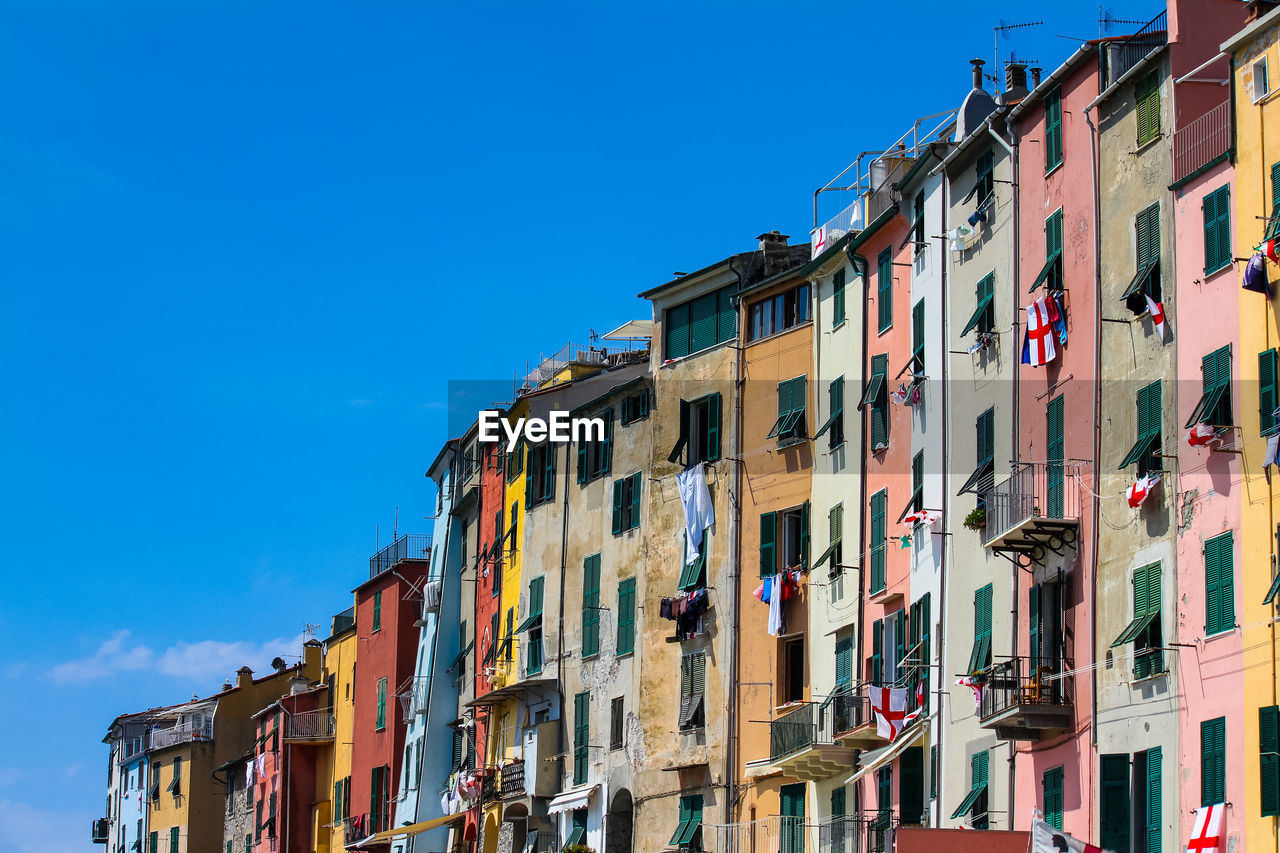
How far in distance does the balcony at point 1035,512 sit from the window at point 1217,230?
206 inches

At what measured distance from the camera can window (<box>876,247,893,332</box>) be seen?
47.9 metres

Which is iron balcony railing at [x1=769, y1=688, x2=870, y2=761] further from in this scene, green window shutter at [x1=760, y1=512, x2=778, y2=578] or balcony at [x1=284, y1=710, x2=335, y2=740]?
balcony at [x1=284, y1=710, x2=335, y2=740]

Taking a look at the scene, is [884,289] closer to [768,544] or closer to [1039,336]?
[768,544]

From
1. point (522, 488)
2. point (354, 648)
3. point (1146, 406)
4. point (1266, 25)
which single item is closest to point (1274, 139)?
point (1266, 25)

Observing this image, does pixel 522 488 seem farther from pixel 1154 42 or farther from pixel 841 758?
pixel 1154 42

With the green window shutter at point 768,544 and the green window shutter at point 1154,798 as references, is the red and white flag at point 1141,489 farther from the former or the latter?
the green window shutter at point 768,544

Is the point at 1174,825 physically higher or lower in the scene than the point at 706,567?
lower

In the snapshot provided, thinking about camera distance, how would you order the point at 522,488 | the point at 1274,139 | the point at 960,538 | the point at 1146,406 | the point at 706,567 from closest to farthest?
the point at 1274,139, the point at 1146,406, the point at 960,538, the point at 706,567, the point at 522,488

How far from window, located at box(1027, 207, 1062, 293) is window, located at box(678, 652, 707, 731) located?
58.8ft

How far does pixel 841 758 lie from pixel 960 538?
6956 millimetres

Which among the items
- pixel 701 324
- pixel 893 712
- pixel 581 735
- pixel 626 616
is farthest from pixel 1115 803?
pixel 581 735

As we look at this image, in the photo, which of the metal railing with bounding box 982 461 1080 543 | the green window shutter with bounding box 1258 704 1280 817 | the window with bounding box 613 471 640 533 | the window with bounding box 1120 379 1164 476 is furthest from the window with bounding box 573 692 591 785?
the green window shutter with bounding box 1258 704 1280 817

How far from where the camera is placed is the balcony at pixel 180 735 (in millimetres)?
102188

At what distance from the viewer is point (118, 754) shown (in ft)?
396
